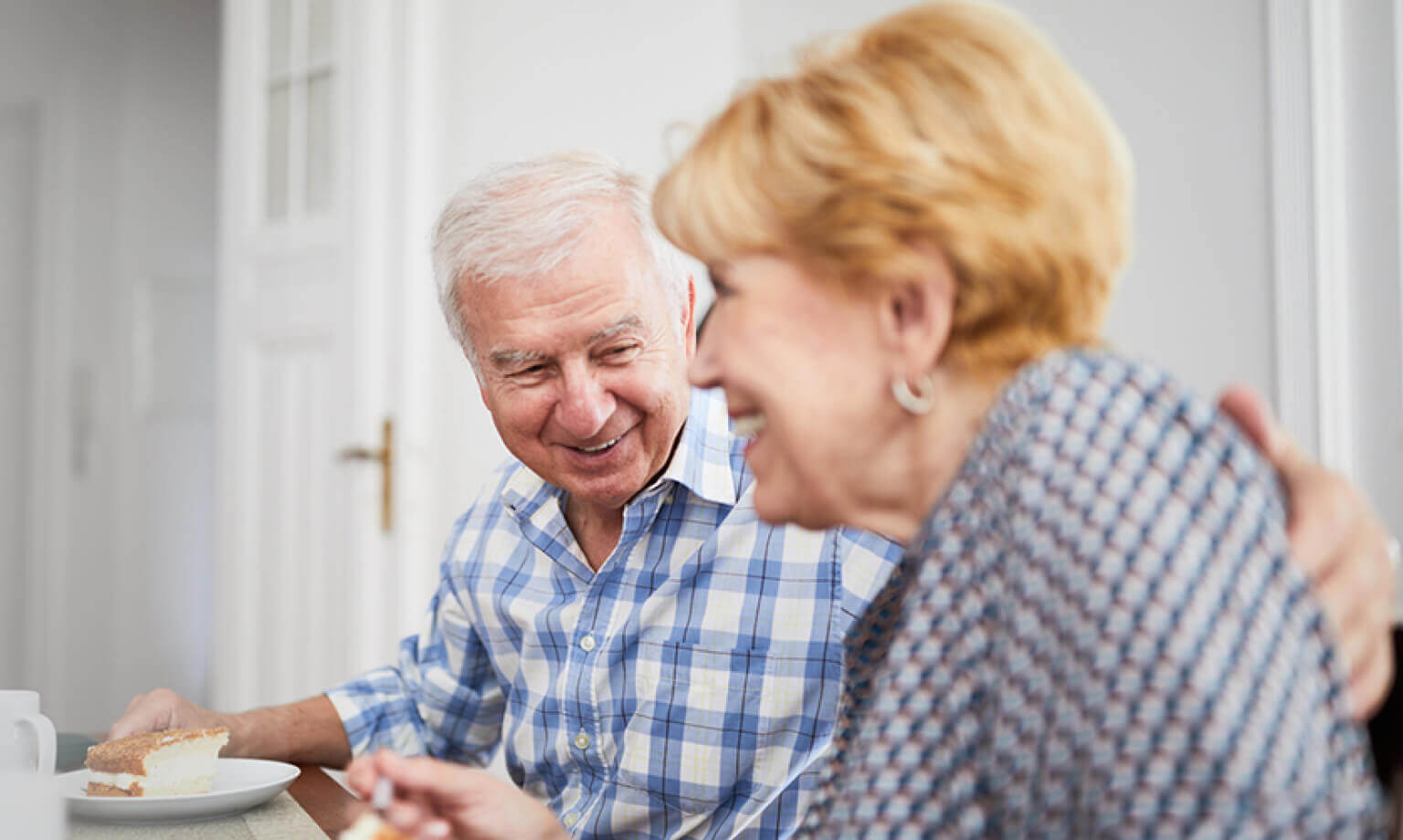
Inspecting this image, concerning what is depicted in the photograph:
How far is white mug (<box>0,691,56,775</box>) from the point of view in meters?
0.86

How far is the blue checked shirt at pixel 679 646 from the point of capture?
45.9 inches

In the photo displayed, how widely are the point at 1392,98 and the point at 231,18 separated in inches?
104

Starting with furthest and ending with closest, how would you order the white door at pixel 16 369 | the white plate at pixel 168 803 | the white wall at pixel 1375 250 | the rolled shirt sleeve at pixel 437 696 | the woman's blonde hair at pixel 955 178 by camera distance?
the white door at pixel 16 369 < the white wall at pixel 1375 250 < the rolled shirt sleeve at pixel 437 696 < the white plate at pixel 168 803 < the woman's blonde hair at pixel 955 178

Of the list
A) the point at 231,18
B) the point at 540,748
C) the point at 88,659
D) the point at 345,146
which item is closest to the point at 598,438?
the point at 540,748

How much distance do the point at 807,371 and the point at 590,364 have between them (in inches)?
22.2

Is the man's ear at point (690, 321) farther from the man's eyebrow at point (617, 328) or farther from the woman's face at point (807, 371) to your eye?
the woman's face at point (807, 371)

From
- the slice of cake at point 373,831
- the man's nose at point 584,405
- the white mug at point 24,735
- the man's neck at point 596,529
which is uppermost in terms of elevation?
the man's nose at point 584,405

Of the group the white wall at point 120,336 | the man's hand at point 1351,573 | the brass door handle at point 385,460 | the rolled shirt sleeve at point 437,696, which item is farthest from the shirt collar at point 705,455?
the white wall at point 120,336

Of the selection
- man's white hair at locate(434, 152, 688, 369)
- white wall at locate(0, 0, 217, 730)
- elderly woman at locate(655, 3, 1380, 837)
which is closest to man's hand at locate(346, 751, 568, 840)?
elderly woman at locate(655, 3, 1380, 837)

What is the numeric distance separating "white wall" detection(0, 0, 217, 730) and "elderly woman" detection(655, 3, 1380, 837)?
179 inches

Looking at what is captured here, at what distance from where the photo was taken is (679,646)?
1.21 meters

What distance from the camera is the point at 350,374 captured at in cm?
279

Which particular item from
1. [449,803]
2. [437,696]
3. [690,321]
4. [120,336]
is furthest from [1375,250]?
[120,336]

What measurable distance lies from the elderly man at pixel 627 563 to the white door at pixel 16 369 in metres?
3.84
